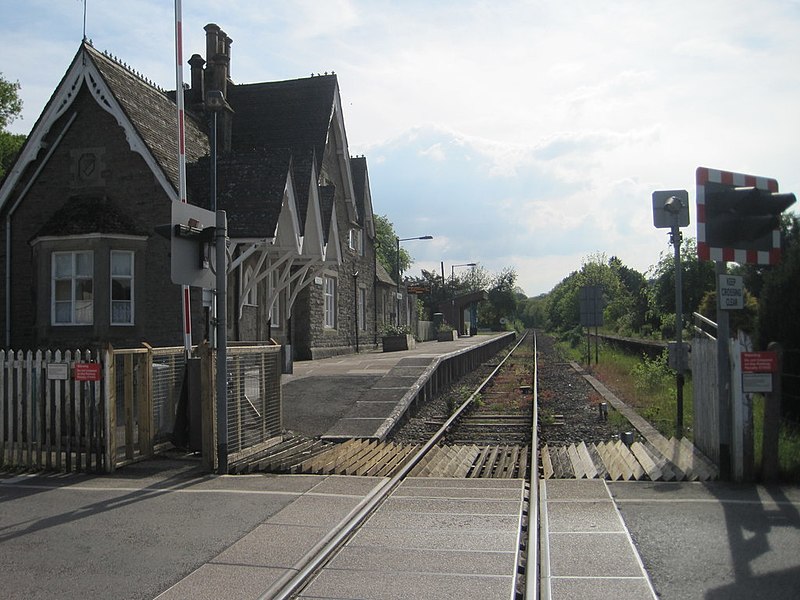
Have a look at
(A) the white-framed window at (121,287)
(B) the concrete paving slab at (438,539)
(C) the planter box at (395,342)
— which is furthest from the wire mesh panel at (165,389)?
(C) the planter box at (395,342)

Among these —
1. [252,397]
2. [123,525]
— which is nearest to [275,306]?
[252,397]

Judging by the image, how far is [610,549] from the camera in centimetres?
557

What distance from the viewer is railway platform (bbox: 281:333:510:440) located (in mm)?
12345

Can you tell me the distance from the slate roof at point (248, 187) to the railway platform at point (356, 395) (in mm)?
3655

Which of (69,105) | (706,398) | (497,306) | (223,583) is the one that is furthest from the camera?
(497,306)

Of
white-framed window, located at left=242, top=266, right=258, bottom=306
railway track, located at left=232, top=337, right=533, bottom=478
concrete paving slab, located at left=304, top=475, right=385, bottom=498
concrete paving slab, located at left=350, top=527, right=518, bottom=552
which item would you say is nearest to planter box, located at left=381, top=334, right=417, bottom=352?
white-framed window, located at left=242, top=266, right=258, bottom=306

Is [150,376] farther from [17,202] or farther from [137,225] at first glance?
[17,202]

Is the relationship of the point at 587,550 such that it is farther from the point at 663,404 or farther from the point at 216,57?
the point at 216,57

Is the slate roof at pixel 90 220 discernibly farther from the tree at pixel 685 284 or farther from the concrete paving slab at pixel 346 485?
the tree at pixel 685 284

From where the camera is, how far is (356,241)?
33.1 meters

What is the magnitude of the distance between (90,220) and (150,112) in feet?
12.0

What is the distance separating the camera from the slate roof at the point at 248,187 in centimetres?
1702

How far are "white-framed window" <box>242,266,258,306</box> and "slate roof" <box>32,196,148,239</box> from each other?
9.02ft

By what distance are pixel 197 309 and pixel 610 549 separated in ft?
45.7
